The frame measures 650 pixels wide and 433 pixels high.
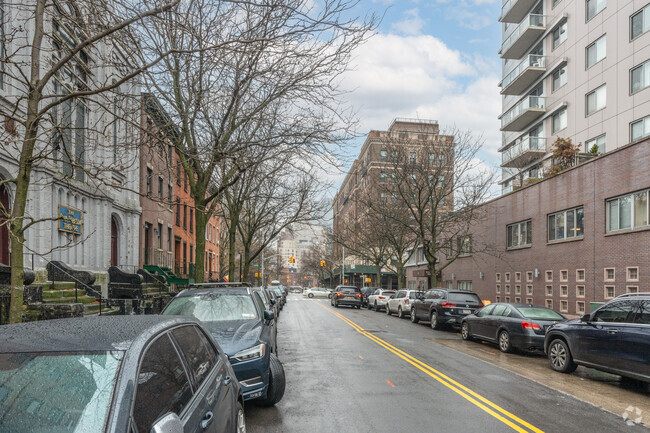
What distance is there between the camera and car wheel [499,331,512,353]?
1355 centimetres

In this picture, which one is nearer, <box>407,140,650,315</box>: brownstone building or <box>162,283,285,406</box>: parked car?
<box>162,283,285,406</box>: parked car

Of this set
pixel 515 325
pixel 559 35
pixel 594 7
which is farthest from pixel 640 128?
pixel 515 325

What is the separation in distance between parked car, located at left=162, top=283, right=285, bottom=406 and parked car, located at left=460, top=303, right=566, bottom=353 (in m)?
7.77

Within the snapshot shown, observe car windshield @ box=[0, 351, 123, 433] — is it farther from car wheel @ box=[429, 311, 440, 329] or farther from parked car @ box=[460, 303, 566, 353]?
car wheel @ box=[429, 311, 440, 329]

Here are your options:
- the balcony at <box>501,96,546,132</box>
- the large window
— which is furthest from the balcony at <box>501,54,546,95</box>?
the large window

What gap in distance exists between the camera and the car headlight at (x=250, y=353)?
6383 mm

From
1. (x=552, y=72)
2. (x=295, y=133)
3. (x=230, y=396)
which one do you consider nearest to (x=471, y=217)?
(x=552, y=72)

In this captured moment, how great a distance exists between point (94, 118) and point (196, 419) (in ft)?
56.0

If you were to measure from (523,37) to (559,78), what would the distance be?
4918 mm

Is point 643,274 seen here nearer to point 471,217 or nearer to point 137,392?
point 471,217

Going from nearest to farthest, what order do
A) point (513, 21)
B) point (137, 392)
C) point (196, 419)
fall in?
point (137, 392)
point (196, 419)
point (513, 21)

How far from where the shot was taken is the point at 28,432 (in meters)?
2.37

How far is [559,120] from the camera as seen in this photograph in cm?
3272

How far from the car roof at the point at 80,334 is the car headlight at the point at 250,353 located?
2.87 metres
